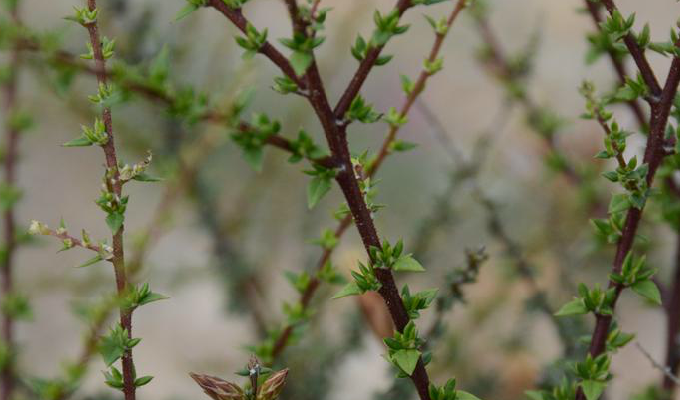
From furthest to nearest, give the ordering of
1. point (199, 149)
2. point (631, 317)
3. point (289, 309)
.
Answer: point (631, 317)
point (199, 149)
point (289, 309)

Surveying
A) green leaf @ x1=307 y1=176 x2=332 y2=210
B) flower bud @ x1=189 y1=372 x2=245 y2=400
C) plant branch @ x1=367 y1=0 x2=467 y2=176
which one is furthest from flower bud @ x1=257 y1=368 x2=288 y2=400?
plant branch @ x1=367 y1=0 x2=467 y2=176

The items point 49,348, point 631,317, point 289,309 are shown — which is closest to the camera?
point 289,309

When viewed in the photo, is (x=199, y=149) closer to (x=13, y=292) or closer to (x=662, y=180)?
(x=13, y=292)

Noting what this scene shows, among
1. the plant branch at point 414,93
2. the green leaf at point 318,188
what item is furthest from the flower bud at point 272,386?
the plant branch at point 414,93

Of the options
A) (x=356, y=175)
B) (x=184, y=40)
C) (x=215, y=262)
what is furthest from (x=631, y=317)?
(x=356, y=175)

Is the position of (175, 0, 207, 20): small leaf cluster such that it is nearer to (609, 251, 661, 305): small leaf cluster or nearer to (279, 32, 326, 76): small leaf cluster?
(279, 32, 326, 76): small leaf cluster

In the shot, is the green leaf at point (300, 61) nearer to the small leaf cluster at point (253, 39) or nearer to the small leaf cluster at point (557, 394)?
the small leaf cluster at point (253, 39)
